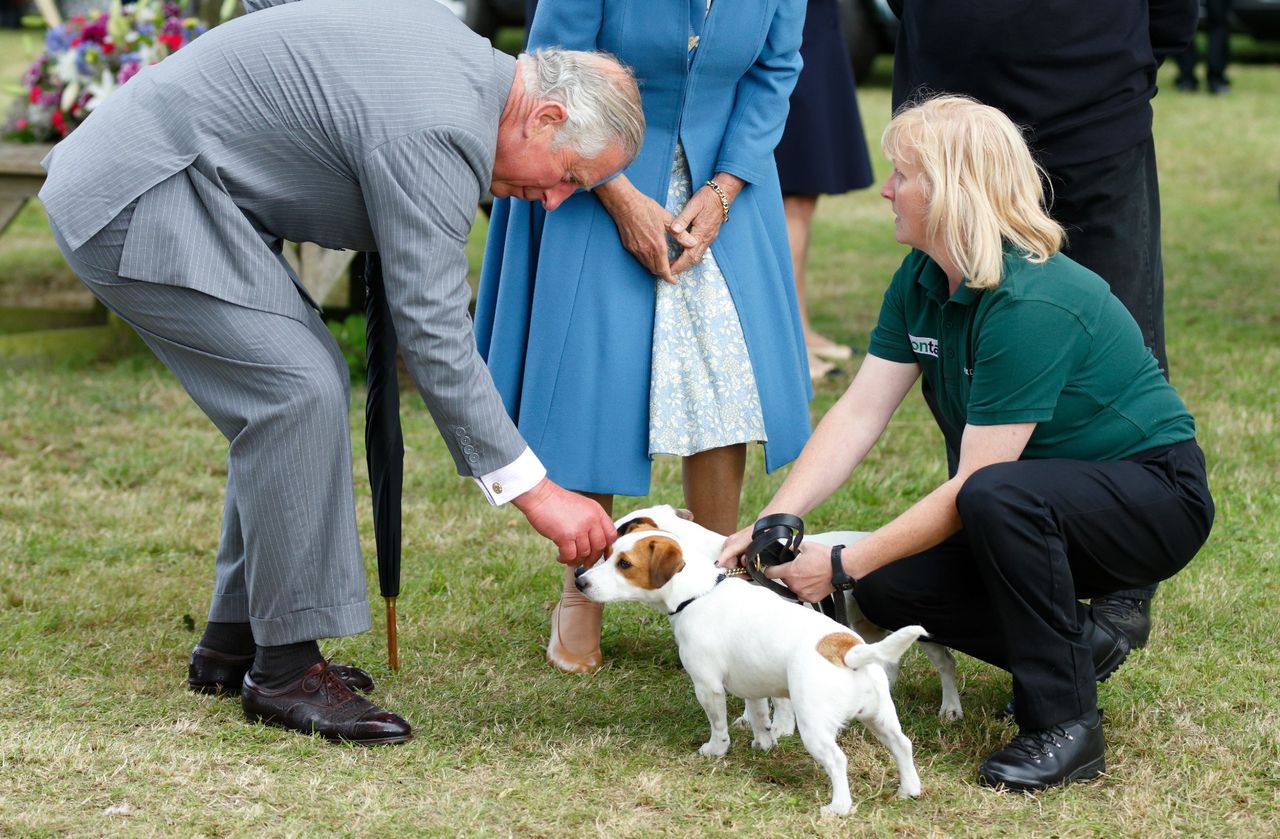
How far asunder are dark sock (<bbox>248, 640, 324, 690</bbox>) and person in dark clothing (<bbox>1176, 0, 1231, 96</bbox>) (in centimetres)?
1196

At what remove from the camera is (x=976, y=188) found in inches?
107

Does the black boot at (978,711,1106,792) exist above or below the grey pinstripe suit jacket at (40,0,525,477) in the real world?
below

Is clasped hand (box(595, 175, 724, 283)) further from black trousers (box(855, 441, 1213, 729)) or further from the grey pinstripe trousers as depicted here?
black trousers (box(855, 441, 1213, 729))

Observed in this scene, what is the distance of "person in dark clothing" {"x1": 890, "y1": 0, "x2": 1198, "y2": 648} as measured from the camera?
341cm

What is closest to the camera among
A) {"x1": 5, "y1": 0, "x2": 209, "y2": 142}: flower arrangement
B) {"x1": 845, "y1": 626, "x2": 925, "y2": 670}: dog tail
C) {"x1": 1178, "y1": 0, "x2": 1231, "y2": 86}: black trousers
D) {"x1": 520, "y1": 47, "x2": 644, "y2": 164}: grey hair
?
{"x1": 845, "y1": 626, "x2": 925, "y2": 670}: dog tail

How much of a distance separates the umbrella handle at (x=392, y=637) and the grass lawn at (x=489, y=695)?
3cm

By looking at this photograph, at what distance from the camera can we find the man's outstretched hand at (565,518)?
2848 millimetres

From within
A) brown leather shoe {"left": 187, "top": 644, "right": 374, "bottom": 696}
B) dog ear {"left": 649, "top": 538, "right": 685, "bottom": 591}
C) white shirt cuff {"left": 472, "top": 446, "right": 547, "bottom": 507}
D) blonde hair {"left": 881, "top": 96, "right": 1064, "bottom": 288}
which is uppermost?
blonde hair {"left": 881, "top": 96, "right": 1064, "bottom": 288}

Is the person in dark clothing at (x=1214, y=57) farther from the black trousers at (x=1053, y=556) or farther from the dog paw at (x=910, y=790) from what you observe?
the dog paw at (x=910, y=790)

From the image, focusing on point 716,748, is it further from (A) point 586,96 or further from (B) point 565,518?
(A) point 586,96

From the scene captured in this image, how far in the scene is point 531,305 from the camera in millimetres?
3379

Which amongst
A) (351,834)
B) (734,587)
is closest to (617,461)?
(734,587)

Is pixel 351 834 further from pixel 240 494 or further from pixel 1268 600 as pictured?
pixel 1268 600

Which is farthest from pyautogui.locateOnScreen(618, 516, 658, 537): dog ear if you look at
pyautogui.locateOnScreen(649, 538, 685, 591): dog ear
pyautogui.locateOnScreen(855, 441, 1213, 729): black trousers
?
pyautogui.locateOnScreen(855, 441, 1213, 729): black trousers
